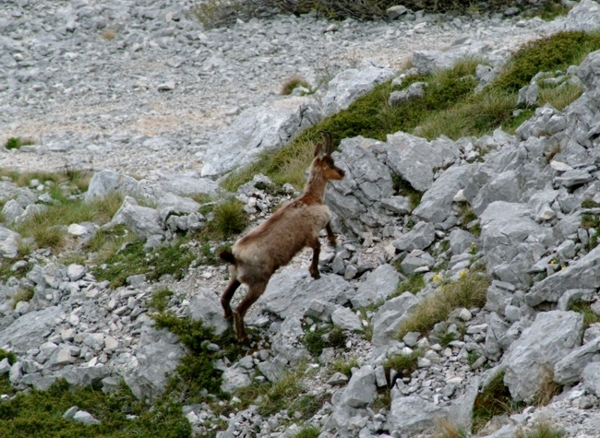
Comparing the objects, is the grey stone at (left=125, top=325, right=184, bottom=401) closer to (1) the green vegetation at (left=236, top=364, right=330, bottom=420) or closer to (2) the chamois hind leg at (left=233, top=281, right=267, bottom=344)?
(2) the chamois hind leg at (left=233, top=281, right=267, bottom=344)

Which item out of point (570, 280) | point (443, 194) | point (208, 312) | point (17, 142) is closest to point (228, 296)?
point (208, 312)

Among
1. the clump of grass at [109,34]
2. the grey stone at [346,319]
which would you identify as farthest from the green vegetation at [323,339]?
the clump of grass at [109,34]

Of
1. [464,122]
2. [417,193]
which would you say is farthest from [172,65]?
[417,193]

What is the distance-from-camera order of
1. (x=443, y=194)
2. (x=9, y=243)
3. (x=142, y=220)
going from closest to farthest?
(x=443, y=194), (x=142, y=220), (x=9, y=243)

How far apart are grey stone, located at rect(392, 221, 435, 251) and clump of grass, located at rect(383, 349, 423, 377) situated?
2416 millimetres

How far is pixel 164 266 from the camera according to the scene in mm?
10797

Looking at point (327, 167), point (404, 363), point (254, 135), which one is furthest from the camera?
point (254, 135)

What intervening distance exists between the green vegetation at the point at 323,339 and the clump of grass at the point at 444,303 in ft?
2.79

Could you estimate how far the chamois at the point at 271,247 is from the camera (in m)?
8.88

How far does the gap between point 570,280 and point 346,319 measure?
2621 mm

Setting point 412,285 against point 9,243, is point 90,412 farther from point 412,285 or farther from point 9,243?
point 9,243

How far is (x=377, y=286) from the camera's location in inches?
361

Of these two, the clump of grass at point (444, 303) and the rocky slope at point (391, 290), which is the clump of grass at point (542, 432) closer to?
the rocky slope at point (391, 290)

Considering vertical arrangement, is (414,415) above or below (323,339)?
above
